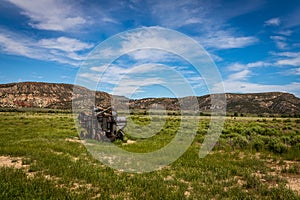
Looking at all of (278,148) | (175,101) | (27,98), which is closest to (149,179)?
(278,148)

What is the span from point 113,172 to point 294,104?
15981cm

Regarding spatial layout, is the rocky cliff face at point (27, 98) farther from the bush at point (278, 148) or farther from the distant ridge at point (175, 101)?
the bush at point (278, 148)

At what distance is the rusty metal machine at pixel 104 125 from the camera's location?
59.6ft

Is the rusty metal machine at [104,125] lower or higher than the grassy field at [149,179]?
higher

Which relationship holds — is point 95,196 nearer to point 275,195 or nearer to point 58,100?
point 275,195

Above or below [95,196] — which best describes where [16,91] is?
above

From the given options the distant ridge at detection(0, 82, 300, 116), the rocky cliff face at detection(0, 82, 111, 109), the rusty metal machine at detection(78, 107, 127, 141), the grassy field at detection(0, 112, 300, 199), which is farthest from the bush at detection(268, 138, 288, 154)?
the rocky cliff face at detection(0, 82, 111, 109)

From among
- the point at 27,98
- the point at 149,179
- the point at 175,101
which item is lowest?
the point at 149,179

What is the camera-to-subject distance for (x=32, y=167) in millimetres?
9062

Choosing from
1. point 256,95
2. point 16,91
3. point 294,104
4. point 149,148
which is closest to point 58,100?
point 16,91

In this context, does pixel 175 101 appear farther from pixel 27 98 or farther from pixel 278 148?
pixel 278 148

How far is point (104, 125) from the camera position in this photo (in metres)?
18.3

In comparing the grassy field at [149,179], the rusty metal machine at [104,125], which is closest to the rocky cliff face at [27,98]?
the rusty metal machine at [104,125]

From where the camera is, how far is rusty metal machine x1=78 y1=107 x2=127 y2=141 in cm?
1817
